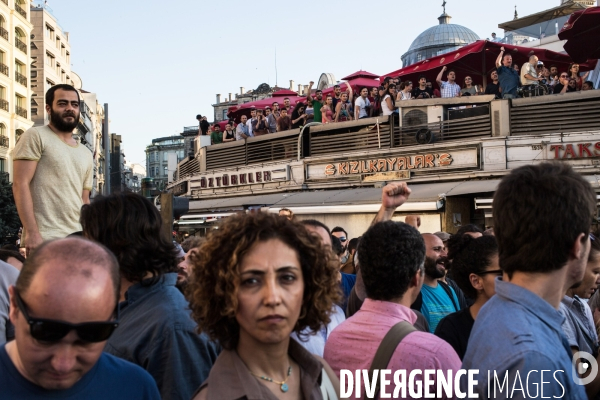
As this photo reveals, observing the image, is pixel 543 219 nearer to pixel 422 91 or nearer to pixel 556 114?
pixel 556 114

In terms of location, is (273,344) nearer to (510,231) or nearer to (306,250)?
(306,250)

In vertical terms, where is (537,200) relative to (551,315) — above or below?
above

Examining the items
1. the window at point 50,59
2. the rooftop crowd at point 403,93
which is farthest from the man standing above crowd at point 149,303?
the window at point 50,59

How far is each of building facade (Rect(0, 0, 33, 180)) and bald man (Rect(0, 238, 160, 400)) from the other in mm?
48201

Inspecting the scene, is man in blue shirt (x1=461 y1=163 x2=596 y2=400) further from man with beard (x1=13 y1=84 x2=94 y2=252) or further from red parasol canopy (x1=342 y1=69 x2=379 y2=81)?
red parasol canopy (x1=342 y1=69 x2=379 y2=81)

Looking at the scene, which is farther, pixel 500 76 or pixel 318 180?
pixel 318 180

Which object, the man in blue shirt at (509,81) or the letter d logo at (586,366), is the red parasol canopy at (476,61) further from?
the letter d logo at (586,366)

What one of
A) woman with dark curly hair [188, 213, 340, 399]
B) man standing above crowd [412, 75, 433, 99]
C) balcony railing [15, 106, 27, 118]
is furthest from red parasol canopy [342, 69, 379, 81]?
balcony railing [15, 106, 27, 118]

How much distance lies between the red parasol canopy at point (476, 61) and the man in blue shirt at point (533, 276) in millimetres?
18456

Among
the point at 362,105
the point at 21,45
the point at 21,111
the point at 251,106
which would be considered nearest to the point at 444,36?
the point at 21,45

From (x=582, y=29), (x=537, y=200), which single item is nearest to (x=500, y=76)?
(x=582, y=29)

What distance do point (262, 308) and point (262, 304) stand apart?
0.05 feet

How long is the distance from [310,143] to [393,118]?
365cm

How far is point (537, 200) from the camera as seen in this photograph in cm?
A: 259
